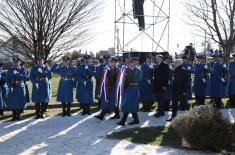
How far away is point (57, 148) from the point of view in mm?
9461

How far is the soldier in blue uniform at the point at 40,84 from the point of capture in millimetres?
13430

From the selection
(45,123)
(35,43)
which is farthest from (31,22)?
(45,123)

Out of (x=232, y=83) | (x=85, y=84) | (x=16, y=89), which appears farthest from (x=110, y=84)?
(x=232, y=83)

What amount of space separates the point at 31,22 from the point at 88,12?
2680 mm

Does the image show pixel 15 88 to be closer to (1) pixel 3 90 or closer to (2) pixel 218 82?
(1) pixel 3 90

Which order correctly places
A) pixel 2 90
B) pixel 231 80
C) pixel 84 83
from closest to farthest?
pixel 84 83, pixel 2 90, pixel 231 80

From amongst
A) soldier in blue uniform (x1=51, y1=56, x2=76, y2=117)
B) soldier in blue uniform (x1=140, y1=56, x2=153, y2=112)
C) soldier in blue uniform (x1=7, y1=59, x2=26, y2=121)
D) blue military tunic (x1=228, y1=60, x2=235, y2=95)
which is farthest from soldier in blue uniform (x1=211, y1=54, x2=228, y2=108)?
soldier in blue uniform (x1=7, y1=59, x2=26, y2=121)

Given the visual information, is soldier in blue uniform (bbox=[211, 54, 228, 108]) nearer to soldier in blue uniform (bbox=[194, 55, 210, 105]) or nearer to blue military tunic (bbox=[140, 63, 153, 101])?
soldier in blue uniform (bbox=[194, 55, 210, 105])

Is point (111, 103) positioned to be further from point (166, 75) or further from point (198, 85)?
point (198, 85)

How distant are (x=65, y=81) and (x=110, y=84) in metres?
1.52

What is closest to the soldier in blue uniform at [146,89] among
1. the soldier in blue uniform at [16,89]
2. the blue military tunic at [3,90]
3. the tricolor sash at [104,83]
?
the tricolor sash at [104,83]

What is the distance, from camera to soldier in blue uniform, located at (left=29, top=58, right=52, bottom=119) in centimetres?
1343

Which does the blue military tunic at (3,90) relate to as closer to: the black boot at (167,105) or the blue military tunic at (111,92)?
the blue military tunic at (111,92)

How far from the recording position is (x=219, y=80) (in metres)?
15.7
